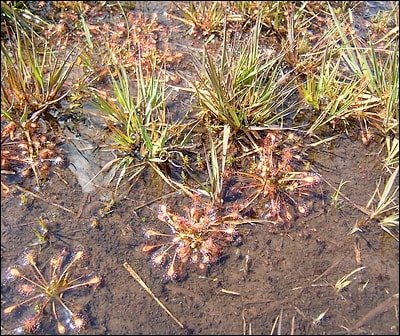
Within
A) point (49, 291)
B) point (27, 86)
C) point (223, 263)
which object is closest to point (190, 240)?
point (223, 263)

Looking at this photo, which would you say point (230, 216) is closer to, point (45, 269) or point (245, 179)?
point (245, 179)

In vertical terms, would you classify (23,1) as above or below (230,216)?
above

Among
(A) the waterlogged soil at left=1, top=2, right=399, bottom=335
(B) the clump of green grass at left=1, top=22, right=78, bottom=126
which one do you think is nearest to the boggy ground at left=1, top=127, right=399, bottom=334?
(A) the waterlogged soil at left=1, top=2, right=399, bottom=335

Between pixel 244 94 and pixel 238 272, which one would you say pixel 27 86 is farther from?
pixel 238 272

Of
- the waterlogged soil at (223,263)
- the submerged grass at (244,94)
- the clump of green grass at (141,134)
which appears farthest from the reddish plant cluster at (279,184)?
the clump of green grass at (141,134)

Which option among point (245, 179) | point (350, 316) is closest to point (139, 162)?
point (245, 179)

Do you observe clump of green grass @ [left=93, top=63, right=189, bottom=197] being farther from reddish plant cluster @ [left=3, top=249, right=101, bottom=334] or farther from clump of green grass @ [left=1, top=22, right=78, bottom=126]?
reddish plant cluster @ [left=3, top=249, right=101, bottom=334]
